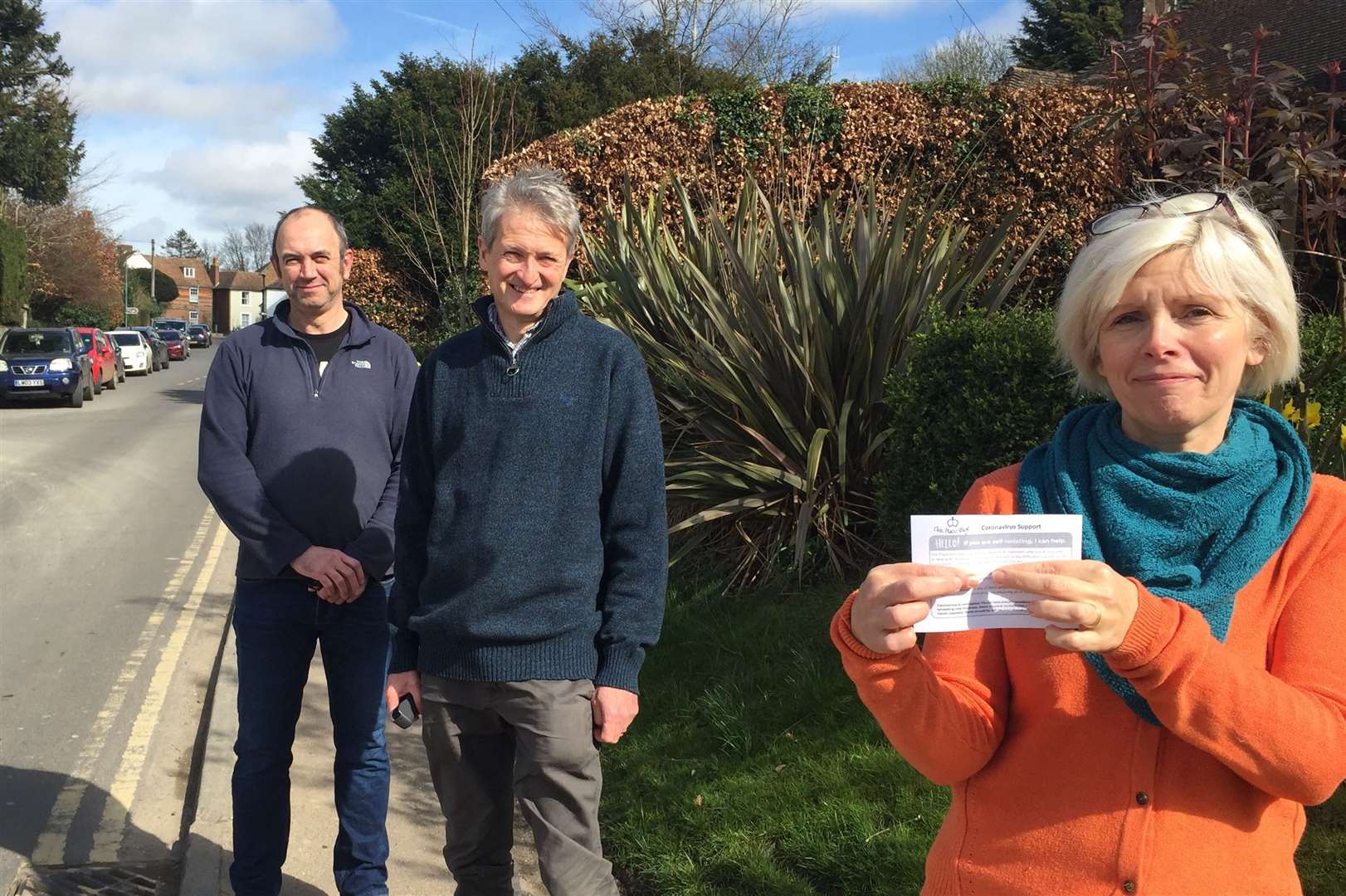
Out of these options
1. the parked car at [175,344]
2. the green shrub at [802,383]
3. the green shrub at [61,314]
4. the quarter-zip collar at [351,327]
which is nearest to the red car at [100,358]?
the parked car at [175,344]

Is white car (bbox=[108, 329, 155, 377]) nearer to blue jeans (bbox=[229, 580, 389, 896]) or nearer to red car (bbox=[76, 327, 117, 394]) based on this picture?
red car (bbox=[76, 327, 117, 394])

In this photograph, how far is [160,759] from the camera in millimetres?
5281

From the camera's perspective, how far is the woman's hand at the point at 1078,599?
1.38 m

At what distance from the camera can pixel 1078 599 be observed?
138 centimetres

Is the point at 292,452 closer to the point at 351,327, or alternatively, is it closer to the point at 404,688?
the point at 351,327

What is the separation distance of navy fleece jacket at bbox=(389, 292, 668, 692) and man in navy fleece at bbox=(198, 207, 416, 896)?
69cm

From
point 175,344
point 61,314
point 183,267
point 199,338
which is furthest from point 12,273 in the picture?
point 183,267

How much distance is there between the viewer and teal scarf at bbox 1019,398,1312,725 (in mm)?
1593

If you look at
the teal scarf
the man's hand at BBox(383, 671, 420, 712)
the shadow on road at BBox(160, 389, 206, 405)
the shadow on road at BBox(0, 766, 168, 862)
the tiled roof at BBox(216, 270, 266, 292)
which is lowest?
the shadow on road at BBox(0, 766, 168, 862)

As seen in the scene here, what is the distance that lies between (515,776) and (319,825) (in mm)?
1948

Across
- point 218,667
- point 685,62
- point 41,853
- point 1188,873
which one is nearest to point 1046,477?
point 1188,873

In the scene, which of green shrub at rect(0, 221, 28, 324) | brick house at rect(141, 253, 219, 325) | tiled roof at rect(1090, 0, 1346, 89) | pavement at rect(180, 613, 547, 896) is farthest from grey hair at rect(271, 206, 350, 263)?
brick house at rect(141, 253, 219, 325)

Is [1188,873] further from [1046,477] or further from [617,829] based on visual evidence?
[617,829]

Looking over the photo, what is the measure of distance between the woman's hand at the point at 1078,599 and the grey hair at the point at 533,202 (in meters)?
1.69
